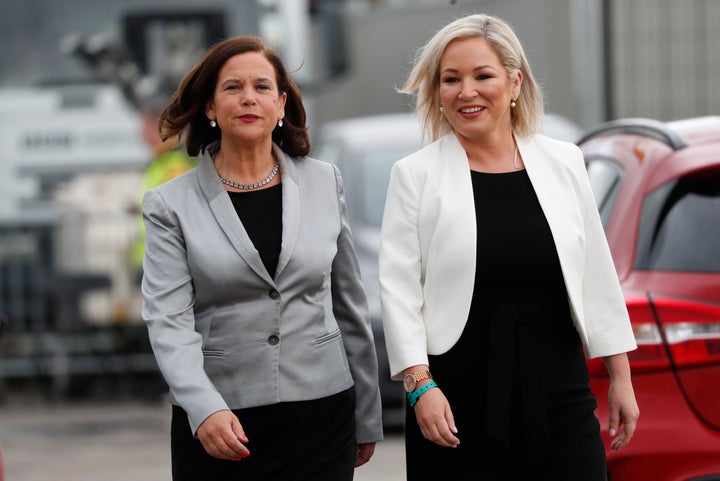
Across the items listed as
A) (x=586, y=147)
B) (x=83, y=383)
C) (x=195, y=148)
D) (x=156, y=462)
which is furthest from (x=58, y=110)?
(x=195, y=148)

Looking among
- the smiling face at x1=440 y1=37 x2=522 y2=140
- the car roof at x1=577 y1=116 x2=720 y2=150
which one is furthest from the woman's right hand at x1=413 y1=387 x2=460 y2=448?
the car roof at x1=577 y1=116 x2=720 y2=150

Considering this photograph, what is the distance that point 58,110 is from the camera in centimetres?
1176

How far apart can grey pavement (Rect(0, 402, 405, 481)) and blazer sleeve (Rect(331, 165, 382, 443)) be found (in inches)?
144

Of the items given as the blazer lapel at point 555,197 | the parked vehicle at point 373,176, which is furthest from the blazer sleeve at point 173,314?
the parked vehicle at point 373,176

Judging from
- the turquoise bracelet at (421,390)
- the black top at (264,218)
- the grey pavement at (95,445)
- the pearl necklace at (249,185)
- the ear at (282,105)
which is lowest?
the grey pavement at (95,445)

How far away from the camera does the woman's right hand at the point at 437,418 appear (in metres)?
3.52

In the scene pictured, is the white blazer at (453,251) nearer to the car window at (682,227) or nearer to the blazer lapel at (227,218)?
the blazer lapel at (227,218)

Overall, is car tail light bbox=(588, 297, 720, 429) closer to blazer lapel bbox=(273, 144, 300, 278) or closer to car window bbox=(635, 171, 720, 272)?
car window bbox=(635, 171, 720, 272)

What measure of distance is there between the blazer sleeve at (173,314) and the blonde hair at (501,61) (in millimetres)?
706

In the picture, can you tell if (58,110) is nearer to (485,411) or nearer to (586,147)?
(586,147)

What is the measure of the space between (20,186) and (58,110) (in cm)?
67

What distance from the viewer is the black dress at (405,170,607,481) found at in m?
3.61

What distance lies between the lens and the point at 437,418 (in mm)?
3521

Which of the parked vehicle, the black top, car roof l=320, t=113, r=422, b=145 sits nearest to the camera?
the black top
